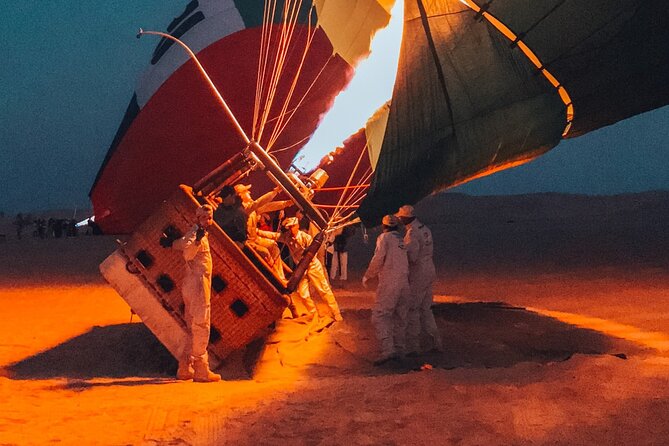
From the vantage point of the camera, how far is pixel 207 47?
1340cm

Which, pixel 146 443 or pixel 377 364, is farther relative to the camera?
pixel 377 364

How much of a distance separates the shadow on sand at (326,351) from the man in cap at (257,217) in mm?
880

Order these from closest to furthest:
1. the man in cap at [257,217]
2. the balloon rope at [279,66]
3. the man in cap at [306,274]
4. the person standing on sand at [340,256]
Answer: the balloon rope at [279,66], the man in cap at [257,217], the man in cap at [306,274], the person standing on sand at [340,256]

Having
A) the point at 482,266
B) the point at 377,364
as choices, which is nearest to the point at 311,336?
the point at 377,364

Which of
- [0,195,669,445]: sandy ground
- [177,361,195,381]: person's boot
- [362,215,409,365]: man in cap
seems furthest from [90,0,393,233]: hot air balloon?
[177,361,195,381]: person's boot

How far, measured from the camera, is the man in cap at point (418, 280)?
8086 mm

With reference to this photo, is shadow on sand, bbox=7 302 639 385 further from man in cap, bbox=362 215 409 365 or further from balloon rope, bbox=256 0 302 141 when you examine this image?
balloon rope, bbox=256 0 302 141

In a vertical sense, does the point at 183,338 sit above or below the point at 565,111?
below

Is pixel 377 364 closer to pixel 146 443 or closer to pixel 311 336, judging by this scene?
pixel 311 336

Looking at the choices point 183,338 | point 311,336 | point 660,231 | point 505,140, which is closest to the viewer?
point 183,338

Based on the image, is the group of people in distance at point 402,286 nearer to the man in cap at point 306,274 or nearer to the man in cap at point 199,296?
the man in cap at point 306,274

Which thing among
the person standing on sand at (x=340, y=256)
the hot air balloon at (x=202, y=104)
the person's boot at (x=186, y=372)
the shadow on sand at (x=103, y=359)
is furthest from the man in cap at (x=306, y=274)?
the person standing on sand at (x=340, y=256)

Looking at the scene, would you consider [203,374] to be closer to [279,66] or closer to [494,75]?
[494,75]

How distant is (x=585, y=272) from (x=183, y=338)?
1161cm
